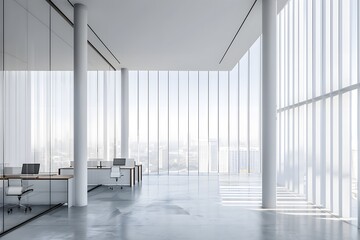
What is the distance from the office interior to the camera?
907 cm

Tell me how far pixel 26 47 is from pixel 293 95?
904 cm

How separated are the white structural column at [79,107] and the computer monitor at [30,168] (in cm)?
155

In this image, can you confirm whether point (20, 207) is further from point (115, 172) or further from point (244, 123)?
point (244, 123)

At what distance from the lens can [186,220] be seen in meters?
9.55

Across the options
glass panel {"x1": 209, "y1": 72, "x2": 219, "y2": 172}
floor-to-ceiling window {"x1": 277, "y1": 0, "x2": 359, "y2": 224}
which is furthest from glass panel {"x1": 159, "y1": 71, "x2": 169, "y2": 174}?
floor-to-ceiling window {"x1": 277, "y1": 0, "x2": 359, "y2": 224}

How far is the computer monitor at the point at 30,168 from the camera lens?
9.18 meters

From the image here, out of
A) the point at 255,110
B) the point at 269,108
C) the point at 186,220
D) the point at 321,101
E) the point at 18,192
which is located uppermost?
the point at 255,110

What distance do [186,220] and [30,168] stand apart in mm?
3825

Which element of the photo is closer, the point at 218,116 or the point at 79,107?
the point at 79,107

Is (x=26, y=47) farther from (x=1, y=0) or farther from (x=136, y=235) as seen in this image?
(x=136, y=235)

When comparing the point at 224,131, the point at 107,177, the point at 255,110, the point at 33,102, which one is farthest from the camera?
the point at 224,131

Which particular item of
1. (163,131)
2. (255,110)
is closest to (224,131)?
(255,110)

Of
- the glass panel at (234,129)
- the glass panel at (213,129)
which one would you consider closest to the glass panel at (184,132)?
the glass panel at (213,129)

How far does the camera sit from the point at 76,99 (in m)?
11.5
